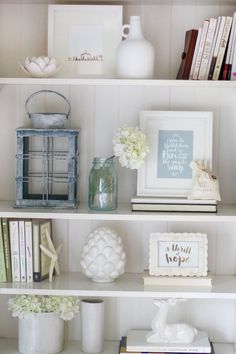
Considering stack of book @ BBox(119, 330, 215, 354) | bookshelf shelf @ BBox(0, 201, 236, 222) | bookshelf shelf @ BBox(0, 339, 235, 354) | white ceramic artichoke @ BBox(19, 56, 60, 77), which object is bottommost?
bookshelf shelf @ BBox(0, 339, 235, 354)

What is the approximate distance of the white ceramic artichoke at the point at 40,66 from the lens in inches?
94.7

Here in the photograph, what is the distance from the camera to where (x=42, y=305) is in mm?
2516

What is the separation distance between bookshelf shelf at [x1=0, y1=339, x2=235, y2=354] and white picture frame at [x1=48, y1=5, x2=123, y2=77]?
91 cm

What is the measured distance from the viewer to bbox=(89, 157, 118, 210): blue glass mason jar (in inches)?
97.3

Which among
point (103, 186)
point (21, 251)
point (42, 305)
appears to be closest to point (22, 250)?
point (21, 251)

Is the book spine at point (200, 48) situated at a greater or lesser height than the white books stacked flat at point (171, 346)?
greater

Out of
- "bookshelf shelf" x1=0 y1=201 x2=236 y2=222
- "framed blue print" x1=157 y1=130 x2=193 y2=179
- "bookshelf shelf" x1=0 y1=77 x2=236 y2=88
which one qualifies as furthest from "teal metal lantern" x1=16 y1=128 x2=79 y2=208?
"framed blue print" x1=157 y1=130 x2=193 y2=179

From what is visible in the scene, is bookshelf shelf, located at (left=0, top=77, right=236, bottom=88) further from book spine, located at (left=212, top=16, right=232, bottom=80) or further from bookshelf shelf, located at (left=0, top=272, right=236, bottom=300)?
bookshelf shelf, located at (left=0, top=272, right=236, bottom=300)

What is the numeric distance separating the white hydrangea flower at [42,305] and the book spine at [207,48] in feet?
2.76

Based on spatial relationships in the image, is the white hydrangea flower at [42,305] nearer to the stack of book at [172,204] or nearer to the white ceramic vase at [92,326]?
the white ceramic vase at [92,326]

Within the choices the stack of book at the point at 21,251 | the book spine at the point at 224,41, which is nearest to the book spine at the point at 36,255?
the stack of book at the point at 21,251

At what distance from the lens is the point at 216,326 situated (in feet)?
8.67

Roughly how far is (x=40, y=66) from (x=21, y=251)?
1.97 ft

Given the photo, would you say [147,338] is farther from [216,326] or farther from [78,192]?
[78,192]
